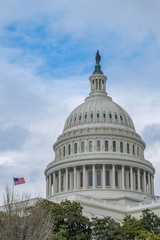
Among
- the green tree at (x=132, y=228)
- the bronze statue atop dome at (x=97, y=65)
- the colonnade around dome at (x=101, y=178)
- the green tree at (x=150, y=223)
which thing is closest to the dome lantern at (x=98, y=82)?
the bronze statue atop dome at (x=97, y=65)

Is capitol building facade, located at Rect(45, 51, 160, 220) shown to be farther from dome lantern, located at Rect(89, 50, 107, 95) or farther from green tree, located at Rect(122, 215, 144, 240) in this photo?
green tree, located at Rect(122, 215, 144, 240)

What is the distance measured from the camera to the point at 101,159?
381 feet

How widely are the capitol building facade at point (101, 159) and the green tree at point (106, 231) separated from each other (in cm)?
3223

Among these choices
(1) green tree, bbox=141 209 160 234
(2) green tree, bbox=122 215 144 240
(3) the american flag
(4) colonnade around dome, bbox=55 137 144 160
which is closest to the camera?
(2) green tree, bbox=122 215 144 240

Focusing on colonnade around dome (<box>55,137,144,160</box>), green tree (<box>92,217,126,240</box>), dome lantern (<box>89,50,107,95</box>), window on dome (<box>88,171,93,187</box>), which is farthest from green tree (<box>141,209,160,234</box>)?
dome lantern (<box>89,50,107,95</box>)

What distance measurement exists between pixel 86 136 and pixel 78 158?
7013 mm

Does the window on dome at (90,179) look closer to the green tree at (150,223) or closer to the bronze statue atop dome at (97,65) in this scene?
the bronze statue atop dome at (97,65)

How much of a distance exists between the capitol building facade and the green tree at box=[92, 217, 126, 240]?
32225 mm

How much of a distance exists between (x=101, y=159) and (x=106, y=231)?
147 ft

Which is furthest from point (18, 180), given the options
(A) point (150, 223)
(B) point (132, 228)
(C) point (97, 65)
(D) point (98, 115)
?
(C) point (97, 65)

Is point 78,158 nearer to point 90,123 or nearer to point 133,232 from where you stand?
point 90,123

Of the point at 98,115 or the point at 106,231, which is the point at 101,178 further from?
the point at 106,231

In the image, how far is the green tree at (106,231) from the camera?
71875mm

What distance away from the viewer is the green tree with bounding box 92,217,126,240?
71.9 m
